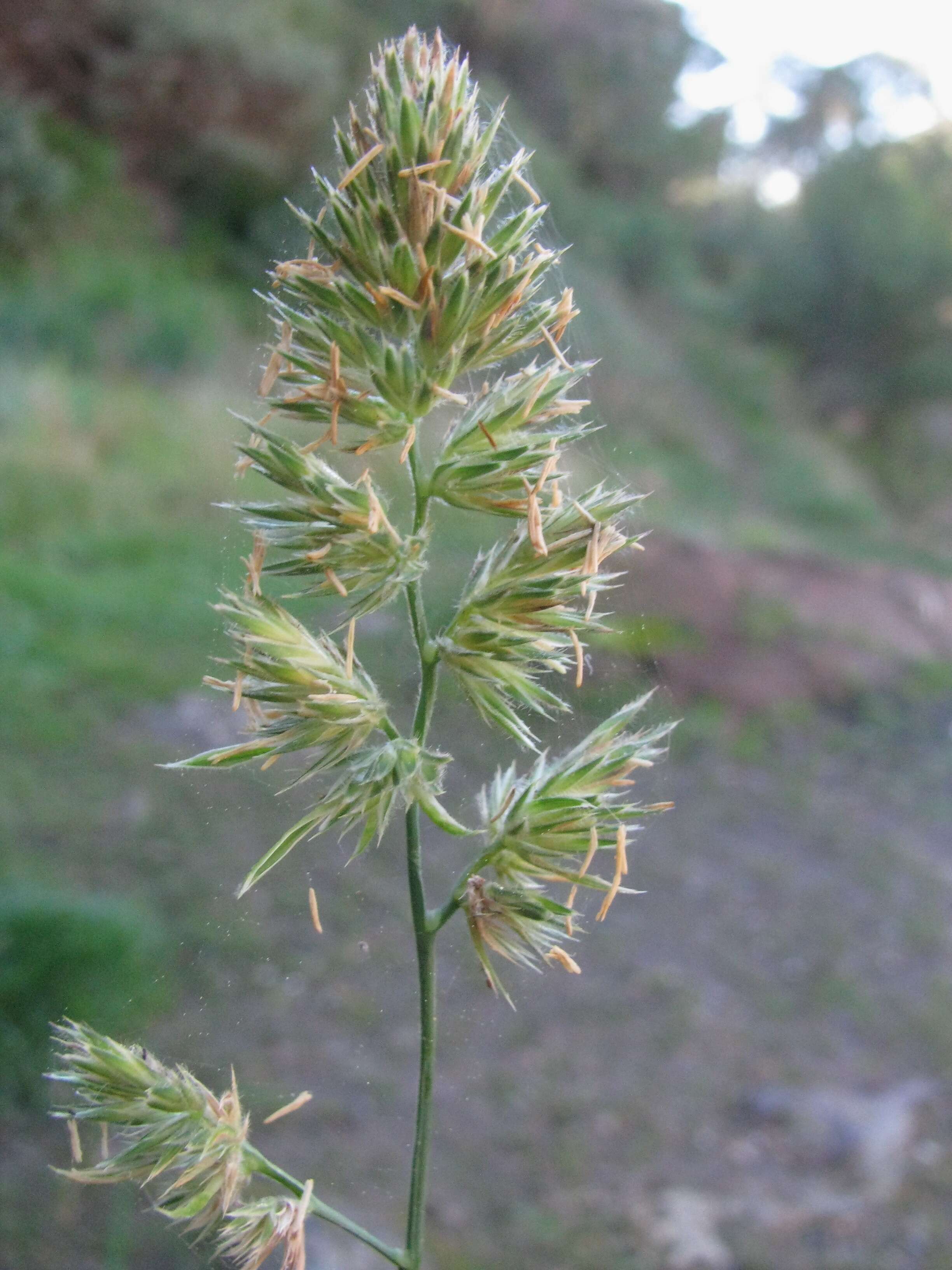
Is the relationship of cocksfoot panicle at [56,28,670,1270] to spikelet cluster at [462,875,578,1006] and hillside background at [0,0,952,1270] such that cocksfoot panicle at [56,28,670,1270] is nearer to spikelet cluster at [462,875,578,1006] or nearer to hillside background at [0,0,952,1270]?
spikelet cluster at [462,875,578,1006]

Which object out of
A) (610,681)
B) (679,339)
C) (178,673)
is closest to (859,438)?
(679,339)

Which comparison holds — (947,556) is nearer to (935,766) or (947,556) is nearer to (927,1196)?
(935,766)

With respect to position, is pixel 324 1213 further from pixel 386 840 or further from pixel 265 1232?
pixel 386 840

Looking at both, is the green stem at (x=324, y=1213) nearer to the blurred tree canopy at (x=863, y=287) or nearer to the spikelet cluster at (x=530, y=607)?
the spikelet cluster at (x=530, y=607)

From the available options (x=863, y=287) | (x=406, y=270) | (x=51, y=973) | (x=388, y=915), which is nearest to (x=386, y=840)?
(x=406, y=270)

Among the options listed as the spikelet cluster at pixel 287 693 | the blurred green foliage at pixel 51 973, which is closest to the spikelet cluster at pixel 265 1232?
Result: the spikelet cluster at pixel 287 693

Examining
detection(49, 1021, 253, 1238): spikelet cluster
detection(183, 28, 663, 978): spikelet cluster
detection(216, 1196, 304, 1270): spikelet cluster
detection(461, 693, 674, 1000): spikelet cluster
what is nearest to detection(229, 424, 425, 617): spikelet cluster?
detection(183, 28, 663, 978): spikelet cluster
